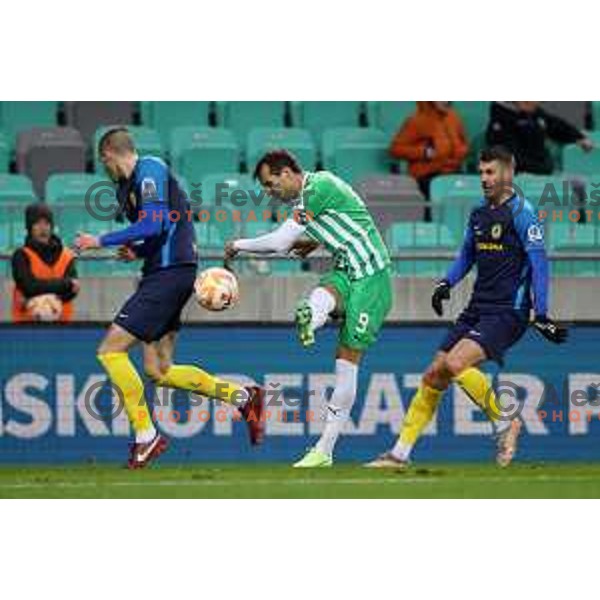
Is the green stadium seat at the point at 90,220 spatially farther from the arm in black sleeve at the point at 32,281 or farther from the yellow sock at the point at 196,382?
the yellow sock at the point at 196,382

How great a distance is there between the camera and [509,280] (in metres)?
17.6

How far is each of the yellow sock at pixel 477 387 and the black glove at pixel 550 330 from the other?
486 millimetres

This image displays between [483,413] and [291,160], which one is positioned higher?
[291,160]

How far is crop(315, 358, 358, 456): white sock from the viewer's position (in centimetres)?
1762

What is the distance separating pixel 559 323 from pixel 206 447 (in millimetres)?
2522

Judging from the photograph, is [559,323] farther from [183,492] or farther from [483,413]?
[183,492]

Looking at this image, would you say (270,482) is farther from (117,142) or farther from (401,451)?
(117,142)

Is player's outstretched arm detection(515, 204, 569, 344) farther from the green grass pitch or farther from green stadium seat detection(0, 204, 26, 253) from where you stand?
green stadium seat detection(0, 204, 26, 253)

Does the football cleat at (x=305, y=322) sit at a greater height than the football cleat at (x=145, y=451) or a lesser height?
greater

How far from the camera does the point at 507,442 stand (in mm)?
17812

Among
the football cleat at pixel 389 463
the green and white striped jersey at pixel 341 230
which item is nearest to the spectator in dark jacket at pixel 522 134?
the green and white striped jersey at pixel 341 230

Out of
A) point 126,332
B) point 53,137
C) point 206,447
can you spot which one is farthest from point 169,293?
point 53,137

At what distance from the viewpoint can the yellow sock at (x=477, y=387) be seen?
57.6 feet

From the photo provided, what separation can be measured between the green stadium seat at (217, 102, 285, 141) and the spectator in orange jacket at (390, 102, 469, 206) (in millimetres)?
1442
